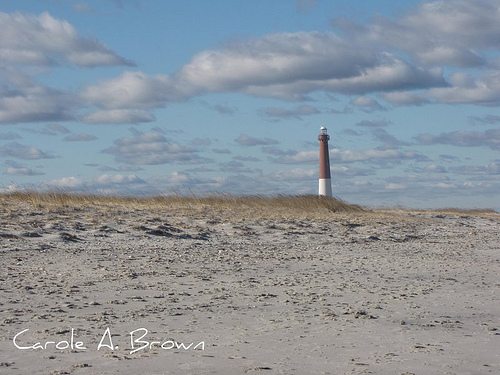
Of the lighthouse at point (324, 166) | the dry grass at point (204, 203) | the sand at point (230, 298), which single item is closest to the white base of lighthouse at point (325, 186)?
the lighthouse at point (324, 166)

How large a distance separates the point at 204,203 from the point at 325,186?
18354 mm

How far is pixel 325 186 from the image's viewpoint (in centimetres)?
4269

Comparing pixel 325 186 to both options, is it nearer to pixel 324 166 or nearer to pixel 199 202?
pixel 324 166

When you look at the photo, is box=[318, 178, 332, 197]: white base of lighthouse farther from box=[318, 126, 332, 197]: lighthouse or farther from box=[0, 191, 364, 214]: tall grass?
box=[0, 191, 364, 214]: tall grass

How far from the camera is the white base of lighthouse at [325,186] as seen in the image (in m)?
42.5

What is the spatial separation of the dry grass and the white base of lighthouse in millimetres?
11855

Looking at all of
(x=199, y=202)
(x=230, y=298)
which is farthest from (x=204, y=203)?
(x=230, y=298)

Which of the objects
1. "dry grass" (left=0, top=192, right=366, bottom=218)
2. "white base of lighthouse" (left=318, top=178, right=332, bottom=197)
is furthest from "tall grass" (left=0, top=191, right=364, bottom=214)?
"white base of lighthouse" (left=318, top=178, right=332, bottom=197)

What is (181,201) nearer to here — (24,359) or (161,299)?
(161,299)

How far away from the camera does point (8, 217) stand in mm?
17656

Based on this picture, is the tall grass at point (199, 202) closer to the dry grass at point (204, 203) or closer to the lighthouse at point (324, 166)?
the dry grass at point (204, 203)

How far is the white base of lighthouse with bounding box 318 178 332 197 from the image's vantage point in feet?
139

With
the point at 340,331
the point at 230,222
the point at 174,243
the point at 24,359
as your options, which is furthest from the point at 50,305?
the point at 230,222

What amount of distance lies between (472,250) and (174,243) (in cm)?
691
